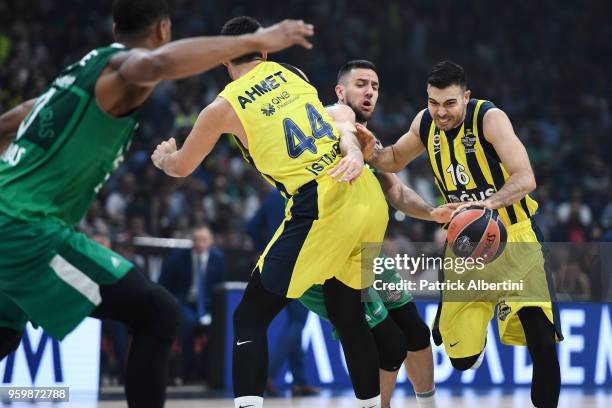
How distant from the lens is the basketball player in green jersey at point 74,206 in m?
4.19

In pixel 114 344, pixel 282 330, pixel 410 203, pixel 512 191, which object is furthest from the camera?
pixel 114 344

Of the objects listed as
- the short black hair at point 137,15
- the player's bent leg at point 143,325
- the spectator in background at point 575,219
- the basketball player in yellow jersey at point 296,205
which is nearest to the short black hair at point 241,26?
the basketball player in yellow jersey at point 296,205

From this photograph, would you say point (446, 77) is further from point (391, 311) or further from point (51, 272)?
point (51, 272)

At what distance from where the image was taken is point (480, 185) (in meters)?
5.80

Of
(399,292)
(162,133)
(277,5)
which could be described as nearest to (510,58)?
(277,5)

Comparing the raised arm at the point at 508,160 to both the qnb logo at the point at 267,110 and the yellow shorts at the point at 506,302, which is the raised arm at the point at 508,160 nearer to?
the yellow shorts at the point at 506,302

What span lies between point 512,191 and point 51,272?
2.55 metres

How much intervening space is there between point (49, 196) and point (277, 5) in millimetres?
15118

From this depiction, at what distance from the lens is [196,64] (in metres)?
4.09

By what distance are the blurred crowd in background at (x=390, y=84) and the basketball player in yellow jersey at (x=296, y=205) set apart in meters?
6.19

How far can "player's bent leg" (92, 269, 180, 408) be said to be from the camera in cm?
425

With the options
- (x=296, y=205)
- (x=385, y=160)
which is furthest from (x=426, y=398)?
(x=296, y=205)

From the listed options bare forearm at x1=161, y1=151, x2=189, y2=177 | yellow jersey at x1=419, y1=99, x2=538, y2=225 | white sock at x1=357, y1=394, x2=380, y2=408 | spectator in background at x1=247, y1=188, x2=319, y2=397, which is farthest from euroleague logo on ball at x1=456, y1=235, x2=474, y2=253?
spectator in background at x1=247, y1=188, x2=319, y2=397

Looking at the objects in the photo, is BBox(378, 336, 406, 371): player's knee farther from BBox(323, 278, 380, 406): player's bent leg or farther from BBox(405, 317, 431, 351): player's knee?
BBox(323, 278, 380, 406): player's bent leg
